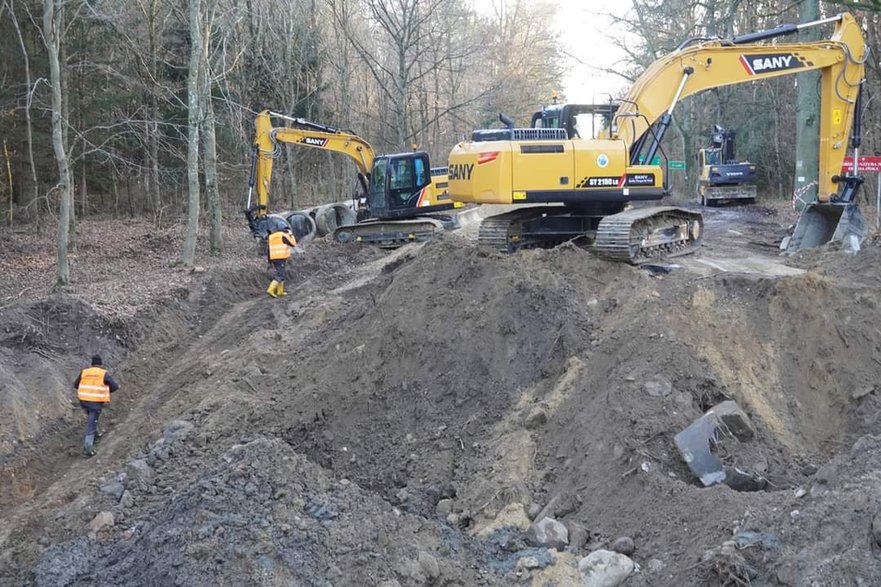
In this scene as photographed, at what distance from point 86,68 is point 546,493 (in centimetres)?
2140

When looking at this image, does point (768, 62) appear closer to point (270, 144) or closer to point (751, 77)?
point (751, 77)

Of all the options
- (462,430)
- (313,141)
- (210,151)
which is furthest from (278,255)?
(462,430)

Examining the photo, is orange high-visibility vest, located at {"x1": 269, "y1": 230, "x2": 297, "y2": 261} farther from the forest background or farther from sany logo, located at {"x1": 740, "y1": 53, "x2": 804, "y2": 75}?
sany logo, located at {"x1": 740, "y1": 53, "x2": 804, "y2": 75}

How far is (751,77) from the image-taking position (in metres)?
11.8

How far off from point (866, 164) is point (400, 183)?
9491mm

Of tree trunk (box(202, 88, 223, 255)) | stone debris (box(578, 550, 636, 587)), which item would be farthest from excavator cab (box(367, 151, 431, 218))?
stone debris (box(578, 550, 636, 587))

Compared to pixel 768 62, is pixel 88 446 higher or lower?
lower

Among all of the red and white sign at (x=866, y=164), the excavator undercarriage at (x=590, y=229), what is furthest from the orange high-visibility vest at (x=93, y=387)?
the red and white sign at (x=866, y=164)

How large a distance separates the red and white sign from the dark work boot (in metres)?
11.6

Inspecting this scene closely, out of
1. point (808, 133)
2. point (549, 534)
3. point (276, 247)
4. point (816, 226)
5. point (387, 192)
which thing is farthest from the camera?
point (387, 192)

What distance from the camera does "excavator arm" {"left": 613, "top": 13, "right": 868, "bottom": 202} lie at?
11.1 meters

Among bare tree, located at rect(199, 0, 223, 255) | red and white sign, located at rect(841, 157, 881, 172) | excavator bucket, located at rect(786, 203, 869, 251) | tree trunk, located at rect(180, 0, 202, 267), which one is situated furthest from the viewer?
bare tree, located at rect(199, 0, 223, 255)

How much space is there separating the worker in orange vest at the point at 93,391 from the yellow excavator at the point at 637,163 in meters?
5.05

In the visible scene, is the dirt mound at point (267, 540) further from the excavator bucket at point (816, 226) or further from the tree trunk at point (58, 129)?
the excavator bucket at point (816, 226)
